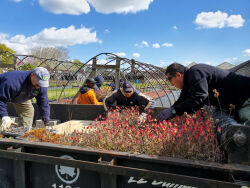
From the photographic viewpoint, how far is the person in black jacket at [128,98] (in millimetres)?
3947

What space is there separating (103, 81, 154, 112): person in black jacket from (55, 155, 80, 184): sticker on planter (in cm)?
223

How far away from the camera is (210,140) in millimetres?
1674

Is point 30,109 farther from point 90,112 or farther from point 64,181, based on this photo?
point 64,181

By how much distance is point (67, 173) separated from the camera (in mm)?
1689

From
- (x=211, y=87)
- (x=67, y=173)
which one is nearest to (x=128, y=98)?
(x=211, y=87)

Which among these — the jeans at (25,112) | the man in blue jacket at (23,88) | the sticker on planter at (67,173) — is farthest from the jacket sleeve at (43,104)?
the sticker on planter at (67,173)

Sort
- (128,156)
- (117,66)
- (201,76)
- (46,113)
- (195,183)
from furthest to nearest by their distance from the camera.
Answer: (117,66), (46,113), (201,76), (128,156), (195,183)

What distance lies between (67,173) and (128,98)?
2.64 meters

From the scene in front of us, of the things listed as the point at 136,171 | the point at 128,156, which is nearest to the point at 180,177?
the point at 136,171

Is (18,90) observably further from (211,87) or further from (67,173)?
(211,87)

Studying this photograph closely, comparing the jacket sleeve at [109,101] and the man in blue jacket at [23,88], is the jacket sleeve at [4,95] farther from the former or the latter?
the jacket sleeve at [109,101]

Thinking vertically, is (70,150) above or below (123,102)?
below

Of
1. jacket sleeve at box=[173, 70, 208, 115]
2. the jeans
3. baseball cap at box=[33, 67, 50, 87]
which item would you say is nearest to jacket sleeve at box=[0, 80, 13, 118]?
baseball cap at box=[33, 67, 50, 87]

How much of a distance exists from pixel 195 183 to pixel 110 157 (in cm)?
67
